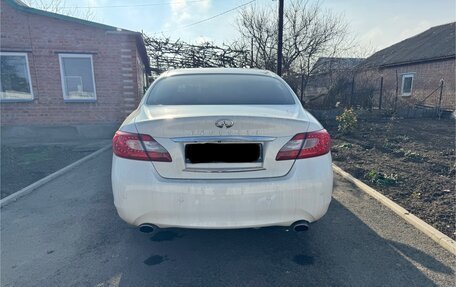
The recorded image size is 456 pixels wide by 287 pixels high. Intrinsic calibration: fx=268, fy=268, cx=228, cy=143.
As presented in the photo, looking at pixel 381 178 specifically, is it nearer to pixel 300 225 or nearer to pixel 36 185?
pixel 300 225

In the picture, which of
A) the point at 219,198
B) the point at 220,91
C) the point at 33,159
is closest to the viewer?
the point at 219,198

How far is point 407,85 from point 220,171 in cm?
2330

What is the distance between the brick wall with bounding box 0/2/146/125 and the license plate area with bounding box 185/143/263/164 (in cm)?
816

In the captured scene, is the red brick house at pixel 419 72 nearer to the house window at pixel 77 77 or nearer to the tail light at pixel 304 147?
the house window at pixel 77 77

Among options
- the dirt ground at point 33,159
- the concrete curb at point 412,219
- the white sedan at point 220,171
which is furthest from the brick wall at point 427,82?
the white sedan at point 220,171

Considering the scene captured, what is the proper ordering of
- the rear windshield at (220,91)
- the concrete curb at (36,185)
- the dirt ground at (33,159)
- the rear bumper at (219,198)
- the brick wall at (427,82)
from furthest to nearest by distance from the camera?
the brick wall at (427,82) < the dirt ground at (33,159) < the concrete curb at (36,185) < the rear windshield at (220,91) < the rear bumper at (219,198)

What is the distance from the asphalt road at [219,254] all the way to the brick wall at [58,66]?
6.53m

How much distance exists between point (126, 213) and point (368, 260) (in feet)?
7.21

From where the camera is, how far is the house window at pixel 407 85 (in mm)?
19891

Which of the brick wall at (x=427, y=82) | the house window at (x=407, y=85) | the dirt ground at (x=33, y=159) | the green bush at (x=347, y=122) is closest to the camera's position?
the dirt ground at (x=33, y=159)

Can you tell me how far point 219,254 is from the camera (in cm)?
255

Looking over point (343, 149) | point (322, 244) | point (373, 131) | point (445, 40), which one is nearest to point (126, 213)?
point (322, 244)

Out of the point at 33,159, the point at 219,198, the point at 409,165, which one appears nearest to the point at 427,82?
the point at 409,165

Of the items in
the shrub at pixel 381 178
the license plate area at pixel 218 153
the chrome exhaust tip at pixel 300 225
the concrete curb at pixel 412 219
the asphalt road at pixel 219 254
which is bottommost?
the asphalt road at pixel 219 254
